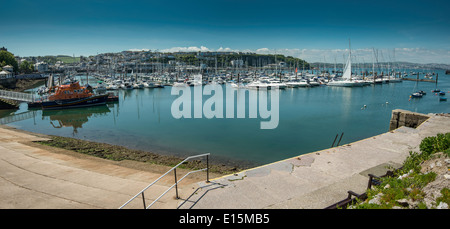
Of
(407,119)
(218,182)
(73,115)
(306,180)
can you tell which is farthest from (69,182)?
(73,115)

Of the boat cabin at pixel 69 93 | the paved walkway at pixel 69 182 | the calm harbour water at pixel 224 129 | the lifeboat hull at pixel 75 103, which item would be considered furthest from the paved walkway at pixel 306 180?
the boat cabin at pixel 69 93

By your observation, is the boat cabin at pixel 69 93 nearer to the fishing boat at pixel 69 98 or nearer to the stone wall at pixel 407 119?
the fishing boat at pixel 69 98

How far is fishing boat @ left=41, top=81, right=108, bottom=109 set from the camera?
133 ft

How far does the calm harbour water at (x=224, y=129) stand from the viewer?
20453mm

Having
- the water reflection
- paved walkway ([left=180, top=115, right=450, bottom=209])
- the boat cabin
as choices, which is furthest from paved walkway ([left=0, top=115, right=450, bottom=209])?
the boat cabin

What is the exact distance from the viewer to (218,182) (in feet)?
29.6

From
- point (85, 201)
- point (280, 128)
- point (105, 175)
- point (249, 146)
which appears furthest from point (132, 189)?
point (280, 128)

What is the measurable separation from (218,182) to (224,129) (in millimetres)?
18512

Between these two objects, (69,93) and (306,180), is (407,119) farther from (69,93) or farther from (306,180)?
(69,93)

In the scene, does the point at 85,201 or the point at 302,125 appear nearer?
the point at 85,201

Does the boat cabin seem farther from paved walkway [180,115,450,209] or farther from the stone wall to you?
the stone wall
